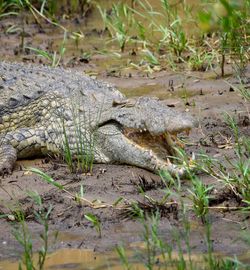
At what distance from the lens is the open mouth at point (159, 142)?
6570 millimetres

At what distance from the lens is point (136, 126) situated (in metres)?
6.79

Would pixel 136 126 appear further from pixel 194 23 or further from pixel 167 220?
pixel 194 23

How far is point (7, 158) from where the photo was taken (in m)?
6.98

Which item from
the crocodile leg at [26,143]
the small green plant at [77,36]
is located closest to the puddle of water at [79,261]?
the crocodile leg at [26,143]

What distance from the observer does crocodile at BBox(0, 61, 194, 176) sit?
6.61 m

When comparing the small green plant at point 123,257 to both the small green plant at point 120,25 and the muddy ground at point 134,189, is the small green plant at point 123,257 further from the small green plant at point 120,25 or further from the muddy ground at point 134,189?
the small green plant at point 120,25

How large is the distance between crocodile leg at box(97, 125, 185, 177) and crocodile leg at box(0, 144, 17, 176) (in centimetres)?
71

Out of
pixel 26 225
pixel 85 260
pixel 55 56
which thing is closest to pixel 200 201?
pixel 85 260

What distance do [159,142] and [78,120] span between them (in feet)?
3.00

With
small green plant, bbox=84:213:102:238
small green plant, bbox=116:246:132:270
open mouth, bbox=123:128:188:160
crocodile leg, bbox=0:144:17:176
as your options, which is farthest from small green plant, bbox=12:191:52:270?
open mouth, bbox=123:128:188:160

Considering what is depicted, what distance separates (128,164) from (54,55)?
10.4ft

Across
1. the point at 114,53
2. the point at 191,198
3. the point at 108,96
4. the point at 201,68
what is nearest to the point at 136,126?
the point at 108,96

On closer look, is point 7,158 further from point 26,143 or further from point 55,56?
point 55,56

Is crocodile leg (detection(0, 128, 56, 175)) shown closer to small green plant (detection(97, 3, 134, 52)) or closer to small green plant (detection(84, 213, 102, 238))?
small green plant (detection(84, 213, 102, 238))
